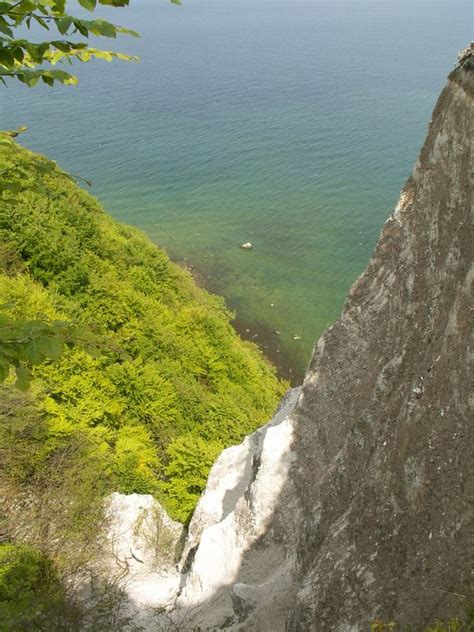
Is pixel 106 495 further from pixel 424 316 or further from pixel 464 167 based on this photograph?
pixel 464 167

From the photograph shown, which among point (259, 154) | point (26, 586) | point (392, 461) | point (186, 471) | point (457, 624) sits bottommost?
point (186, 471)

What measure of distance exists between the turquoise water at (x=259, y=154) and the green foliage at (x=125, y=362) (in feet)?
33.5

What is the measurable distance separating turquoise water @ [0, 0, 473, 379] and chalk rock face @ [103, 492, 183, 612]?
1774 centimetres

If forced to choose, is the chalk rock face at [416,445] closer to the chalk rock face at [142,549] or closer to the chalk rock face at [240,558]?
the chalk rock face at [240,558]

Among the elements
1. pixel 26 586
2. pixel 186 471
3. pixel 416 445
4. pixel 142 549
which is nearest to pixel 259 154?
pixel 186 471

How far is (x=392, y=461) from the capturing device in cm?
761

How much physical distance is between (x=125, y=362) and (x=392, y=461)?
12973 mm

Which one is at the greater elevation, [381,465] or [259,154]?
[381,465]

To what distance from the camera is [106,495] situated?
1510cm

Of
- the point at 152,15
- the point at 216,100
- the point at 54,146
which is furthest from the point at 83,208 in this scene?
the point at 152,15

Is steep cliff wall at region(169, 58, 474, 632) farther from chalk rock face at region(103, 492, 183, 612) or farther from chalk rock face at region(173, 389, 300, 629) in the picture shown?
chalk rock face at region(103, 492, 183, 612)

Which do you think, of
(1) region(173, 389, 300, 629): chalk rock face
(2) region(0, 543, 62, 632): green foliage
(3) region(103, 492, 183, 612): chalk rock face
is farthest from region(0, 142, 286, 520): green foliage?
(1) region(173, 389, 300, 629): chalk rock face

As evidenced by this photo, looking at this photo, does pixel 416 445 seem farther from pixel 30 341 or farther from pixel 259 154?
pixel 259 154

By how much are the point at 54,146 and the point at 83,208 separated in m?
35.0
